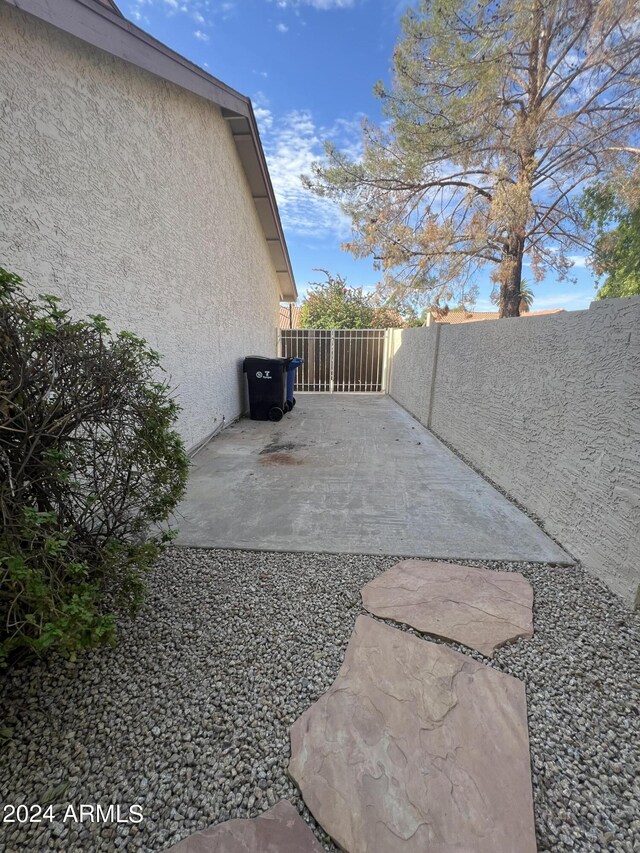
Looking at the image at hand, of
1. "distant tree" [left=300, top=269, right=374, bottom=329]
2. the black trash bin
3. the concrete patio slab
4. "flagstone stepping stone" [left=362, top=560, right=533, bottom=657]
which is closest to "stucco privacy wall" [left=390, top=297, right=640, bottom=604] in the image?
the concrete patio slab

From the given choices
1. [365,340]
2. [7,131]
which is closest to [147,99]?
[7,131]

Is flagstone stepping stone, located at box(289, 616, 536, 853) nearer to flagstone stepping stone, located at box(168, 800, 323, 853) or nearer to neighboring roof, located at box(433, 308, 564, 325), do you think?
flagstone stepping stone, located at box(168, 800, 323, 853)

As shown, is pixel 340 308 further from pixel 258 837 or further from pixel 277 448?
pixel 258 837

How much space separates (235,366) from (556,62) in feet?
29.6

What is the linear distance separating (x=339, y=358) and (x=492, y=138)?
7264 millimetres

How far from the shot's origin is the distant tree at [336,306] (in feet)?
68.1

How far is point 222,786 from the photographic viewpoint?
4.58ft

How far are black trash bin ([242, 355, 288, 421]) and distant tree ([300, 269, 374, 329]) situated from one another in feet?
44.6

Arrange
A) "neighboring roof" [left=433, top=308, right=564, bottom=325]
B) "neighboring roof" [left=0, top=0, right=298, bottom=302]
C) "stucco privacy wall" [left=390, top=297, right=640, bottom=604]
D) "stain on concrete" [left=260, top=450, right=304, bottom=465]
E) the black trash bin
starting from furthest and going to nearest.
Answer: the black trash bin, "neighboring roof" [left=433, top=308, right=564, bottom=325], "stain on concrete" [left=260, top=450, right=304, bottom=465], "neighboring roof" [left=0, top=0, right=298, bottom=302], "stucco privacy wall" [left=390, top=297, right=640, bottom=604]

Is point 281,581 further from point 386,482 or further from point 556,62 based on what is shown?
point 556,62

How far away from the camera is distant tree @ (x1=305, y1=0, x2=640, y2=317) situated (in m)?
6.68

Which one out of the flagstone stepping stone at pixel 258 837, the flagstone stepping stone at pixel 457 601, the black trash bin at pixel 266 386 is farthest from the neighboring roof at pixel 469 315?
the flagstone stepping stone at pixel 258 837

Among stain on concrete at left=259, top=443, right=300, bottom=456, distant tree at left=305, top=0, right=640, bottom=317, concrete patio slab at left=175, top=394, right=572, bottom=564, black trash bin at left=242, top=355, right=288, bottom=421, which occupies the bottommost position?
stain on concrete at left=259, top=443, right=300, bottom=456

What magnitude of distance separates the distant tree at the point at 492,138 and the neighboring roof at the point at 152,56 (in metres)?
2.18
